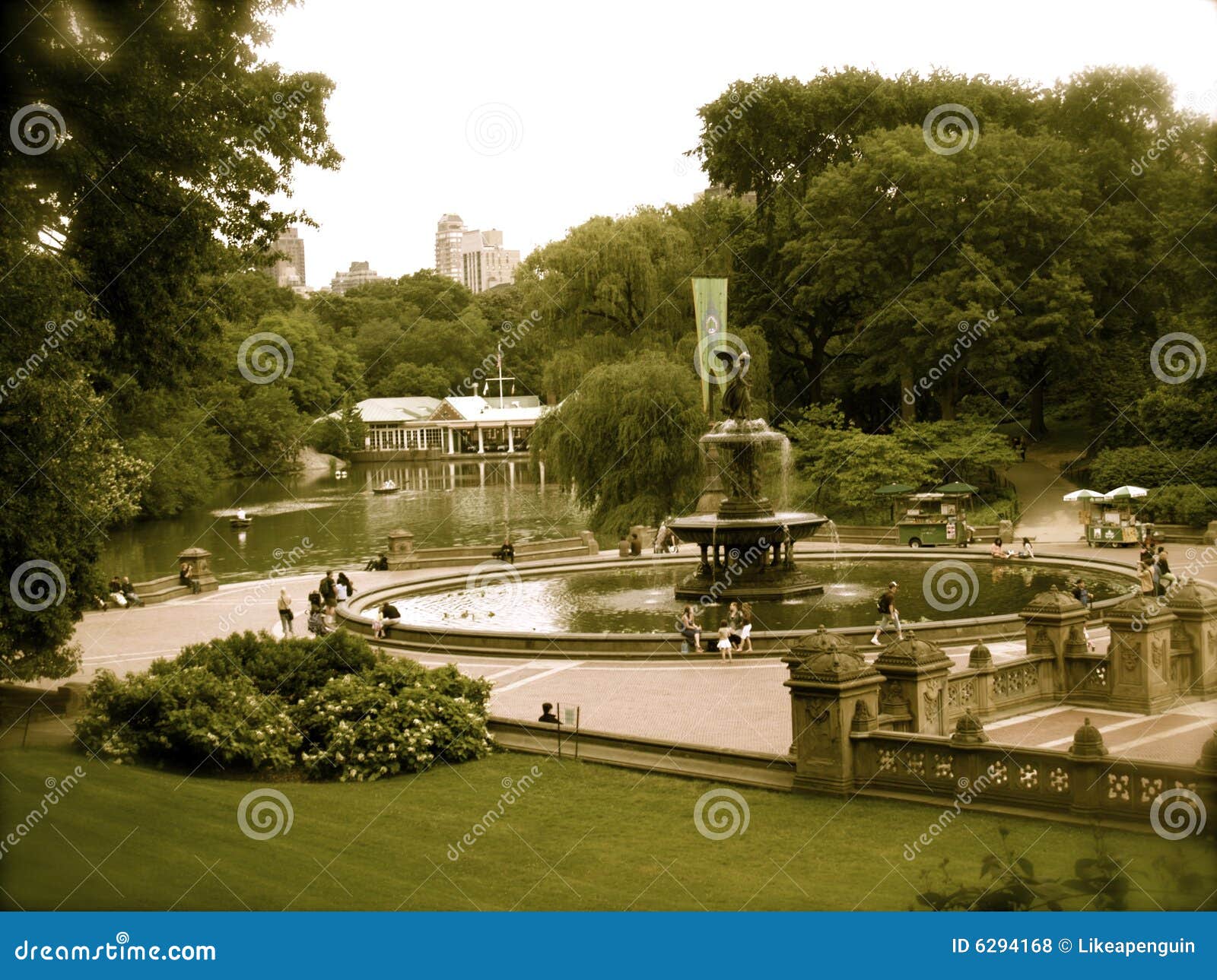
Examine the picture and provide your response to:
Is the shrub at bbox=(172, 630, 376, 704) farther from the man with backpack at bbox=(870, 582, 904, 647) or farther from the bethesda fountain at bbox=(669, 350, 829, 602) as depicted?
the bethesda fountain at bbox=(669, 350, 829, 602)

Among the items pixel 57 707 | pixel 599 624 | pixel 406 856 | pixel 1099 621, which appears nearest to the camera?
pixel 406 856

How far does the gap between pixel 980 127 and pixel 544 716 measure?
5165 cm

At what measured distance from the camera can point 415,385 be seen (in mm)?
142125

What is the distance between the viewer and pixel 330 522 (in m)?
74.4

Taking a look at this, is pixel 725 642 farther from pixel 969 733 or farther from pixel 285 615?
pixel 969 733

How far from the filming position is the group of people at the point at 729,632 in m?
24.5

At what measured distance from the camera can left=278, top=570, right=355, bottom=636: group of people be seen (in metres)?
26.8

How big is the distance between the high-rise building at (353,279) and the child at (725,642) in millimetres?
126186

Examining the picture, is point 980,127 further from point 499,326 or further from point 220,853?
point 499,326

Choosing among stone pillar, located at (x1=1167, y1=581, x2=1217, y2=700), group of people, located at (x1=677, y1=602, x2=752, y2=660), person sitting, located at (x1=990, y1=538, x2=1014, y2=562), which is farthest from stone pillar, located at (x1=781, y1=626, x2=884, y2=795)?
person sitting, located at (x1=990, y1=538, x2=1014, y2=562)

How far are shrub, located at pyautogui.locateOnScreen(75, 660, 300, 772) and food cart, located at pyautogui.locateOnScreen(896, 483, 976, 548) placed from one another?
92.1ft

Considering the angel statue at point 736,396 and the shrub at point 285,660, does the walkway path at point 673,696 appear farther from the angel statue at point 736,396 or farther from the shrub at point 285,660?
the angel statue at point 736,396

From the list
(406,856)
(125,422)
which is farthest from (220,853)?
(125,422)

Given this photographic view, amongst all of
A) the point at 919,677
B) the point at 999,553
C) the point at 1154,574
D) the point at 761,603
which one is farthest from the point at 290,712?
the point at 999,553
